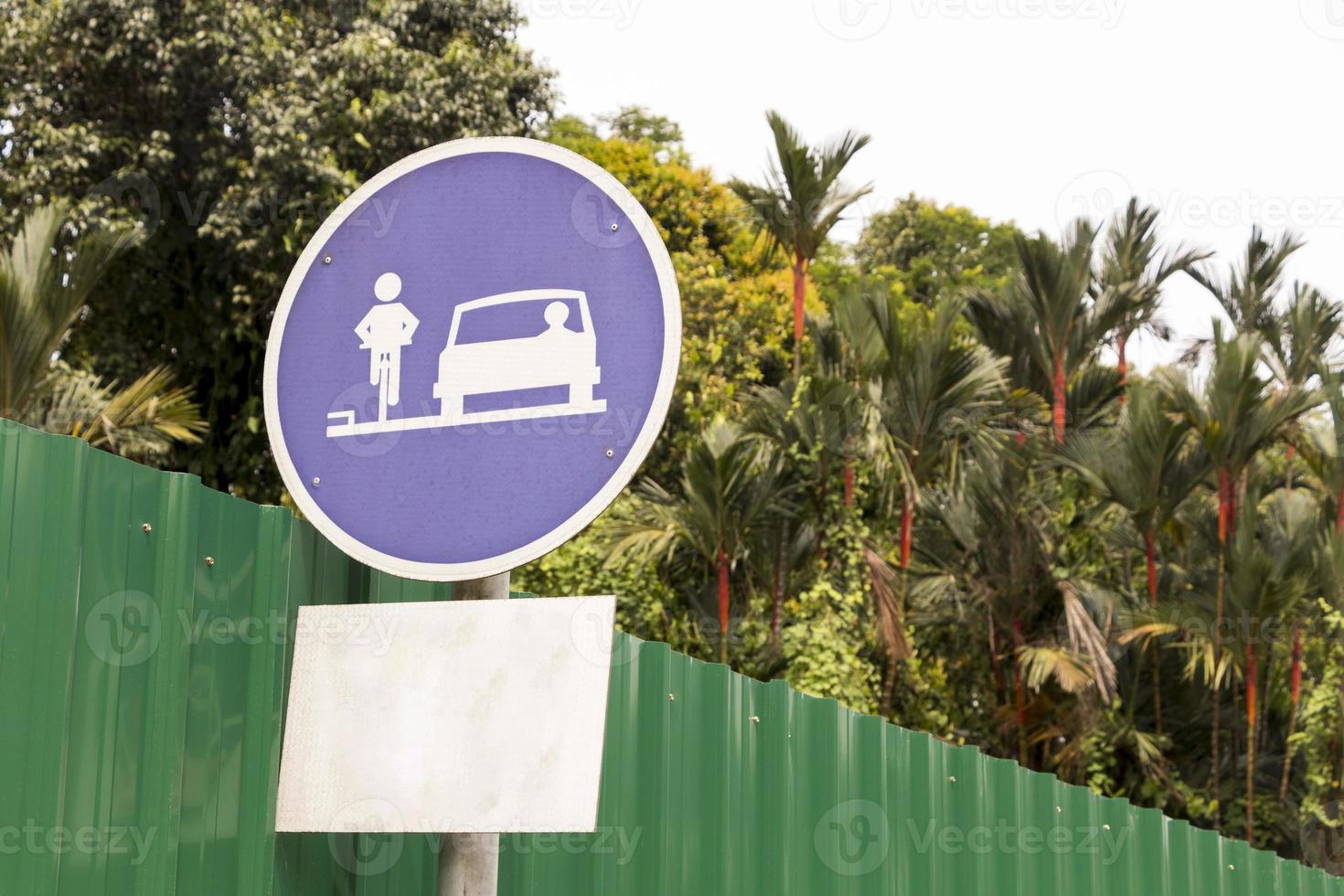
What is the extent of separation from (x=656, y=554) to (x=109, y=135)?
842 cm

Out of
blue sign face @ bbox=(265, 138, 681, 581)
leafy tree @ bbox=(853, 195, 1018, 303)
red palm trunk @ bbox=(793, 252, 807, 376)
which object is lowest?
blue sign face @ bbox=(265, 138, 681, 581)

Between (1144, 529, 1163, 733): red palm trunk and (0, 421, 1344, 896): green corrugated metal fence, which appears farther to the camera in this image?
(1144, 529, 1163, 733): red palm trunk

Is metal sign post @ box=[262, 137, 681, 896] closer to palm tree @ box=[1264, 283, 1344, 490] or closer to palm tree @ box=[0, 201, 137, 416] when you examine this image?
palm tree @ box=[0, 201, 137, 416]

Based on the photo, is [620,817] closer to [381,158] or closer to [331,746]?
[331,746]

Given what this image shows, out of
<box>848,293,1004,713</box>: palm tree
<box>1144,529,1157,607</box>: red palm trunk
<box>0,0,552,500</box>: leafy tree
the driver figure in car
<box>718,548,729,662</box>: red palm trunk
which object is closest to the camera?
the driver figure in car

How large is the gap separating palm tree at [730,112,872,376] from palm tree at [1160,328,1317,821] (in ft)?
11.9

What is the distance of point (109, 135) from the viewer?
17.2 meters

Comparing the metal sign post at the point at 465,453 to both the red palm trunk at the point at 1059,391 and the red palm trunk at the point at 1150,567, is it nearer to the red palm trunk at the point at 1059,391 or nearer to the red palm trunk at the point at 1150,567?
the red palm trunk at the point at 1150,567

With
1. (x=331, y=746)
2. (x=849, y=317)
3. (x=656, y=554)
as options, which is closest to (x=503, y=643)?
(x=331, y=746)

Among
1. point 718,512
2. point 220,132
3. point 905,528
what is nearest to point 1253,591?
point 905,528

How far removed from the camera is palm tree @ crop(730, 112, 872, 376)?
14.3m

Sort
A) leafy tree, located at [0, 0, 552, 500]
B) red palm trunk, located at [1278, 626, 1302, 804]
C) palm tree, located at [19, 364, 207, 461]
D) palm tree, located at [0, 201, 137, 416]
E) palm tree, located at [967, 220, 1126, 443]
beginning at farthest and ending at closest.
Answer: leafy tree, located at [0, 0, 552, 500]
palm tree, located at [967, 220, 1126, 443]
red palm trunk, located at [1278, 626, 1302, 804]
palm tree, located at [19, 364, 207, 461]
palm tree, located at [0, 201, 137, 416]

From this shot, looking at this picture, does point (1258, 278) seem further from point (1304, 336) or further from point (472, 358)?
point (472, 358)

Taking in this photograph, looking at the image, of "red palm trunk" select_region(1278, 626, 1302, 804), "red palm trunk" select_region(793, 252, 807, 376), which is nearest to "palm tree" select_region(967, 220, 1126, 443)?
"red palm trunk" select_region(793, 252, 807, 376)
